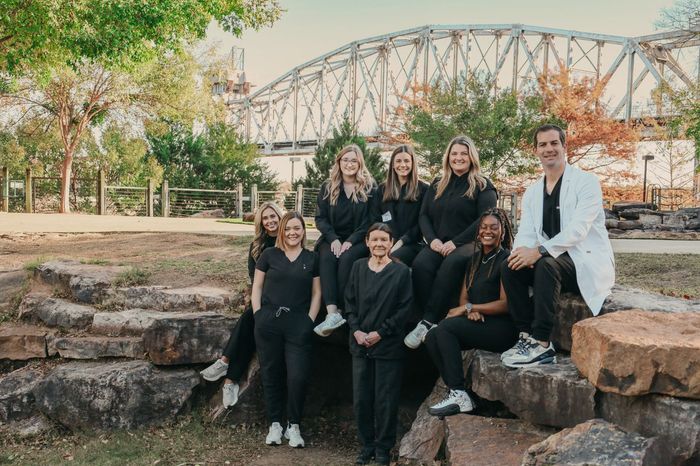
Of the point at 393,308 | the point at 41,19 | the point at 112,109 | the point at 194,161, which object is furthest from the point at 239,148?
the point at 393,308

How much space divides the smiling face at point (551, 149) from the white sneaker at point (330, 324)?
1960mm

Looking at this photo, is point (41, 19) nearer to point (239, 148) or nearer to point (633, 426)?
point (633, 426)

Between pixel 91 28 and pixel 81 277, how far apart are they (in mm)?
3556

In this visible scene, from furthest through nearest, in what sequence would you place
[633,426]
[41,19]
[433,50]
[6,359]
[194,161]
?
1. [433,50]
2. [194,161]
3. [41,19]
4. [6,359]
5. [633,426]

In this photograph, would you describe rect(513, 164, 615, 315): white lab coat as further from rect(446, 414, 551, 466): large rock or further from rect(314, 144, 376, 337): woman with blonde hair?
rect(314, 144, 376, 337): woman with blonde hair

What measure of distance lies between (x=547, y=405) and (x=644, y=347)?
35.2 inches

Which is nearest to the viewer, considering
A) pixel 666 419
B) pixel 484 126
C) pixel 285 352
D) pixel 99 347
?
pixel 666 419

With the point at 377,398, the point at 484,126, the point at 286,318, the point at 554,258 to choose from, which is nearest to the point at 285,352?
the point at 286,318

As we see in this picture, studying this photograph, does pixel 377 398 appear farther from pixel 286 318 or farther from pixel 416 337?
pixel 286 318

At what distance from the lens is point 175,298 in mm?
7398

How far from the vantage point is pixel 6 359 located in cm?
745

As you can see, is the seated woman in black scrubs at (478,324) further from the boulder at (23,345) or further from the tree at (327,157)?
the tree at (327,157)

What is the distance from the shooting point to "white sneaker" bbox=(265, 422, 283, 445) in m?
5.91

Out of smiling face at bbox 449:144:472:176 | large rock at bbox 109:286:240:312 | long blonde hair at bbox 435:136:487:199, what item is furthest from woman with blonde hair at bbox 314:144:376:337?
large rock at bbox 109:286:240:312
